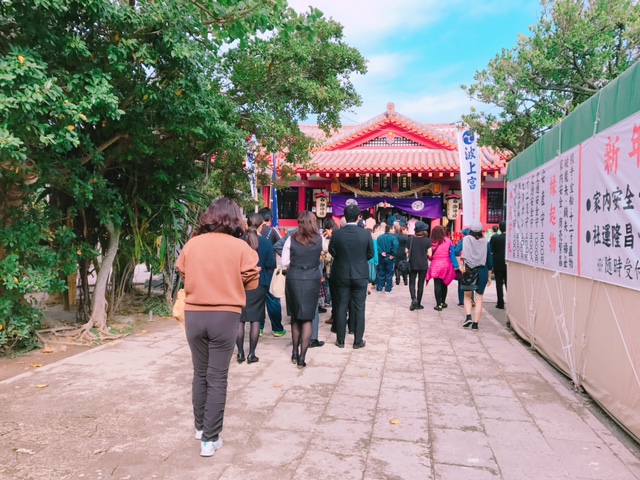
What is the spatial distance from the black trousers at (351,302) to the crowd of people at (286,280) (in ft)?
0.04

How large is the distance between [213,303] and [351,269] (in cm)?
294

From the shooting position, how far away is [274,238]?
7688 mm

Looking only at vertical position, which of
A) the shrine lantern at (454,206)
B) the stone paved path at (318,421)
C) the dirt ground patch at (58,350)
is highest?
the shrine lantern at (454,206)

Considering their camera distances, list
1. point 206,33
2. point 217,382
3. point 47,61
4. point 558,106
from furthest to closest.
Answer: point 558,106 → point 206,33 → point 47,61 → point 217,382

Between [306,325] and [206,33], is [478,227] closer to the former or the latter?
[306,325]

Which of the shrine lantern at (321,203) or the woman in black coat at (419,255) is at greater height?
the shrine lantern at (321,203)

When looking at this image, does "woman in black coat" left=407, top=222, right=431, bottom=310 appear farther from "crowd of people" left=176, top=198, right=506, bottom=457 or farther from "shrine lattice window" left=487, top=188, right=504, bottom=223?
"shrine lattice window" left=487, top=188, right=504, bottom=223

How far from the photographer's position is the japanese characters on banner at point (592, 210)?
11.2ft

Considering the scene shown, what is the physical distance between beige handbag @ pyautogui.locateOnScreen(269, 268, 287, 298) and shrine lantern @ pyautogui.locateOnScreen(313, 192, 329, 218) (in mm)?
12078

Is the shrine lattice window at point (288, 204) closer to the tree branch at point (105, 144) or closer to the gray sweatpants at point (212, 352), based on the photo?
the tree branch at point (105, 144)

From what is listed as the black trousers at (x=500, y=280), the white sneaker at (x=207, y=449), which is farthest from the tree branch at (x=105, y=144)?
the black trousers at (x=500, y=280)

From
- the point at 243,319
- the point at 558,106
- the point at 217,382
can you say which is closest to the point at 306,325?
the point at 243,319

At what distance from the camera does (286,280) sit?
5.31m

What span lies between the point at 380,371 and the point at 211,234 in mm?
2738
